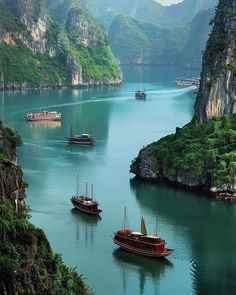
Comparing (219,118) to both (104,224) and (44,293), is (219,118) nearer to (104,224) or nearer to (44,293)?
(104,224)

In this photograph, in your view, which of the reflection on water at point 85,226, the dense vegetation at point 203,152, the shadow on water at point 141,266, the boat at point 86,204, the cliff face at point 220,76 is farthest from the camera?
the cliff face at point 220,76

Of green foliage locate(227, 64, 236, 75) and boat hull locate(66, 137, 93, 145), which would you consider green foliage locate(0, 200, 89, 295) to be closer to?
green foliage locate(227, 64, 236, 75)

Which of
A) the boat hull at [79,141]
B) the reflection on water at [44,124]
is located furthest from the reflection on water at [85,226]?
the reflection on water at [44,124]

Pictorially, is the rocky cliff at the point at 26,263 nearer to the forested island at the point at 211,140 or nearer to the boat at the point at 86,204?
the boat at the point at 86,204

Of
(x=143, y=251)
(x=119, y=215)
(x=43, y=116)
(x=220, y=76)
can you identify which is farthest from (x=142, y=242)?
(x=43, y=116)

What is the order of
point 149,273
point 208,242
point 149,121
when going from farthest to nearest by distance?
point 149,121
point 208,242
point 149,273

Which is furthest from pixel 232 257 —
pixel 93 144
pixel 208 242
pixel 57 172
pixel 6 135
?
pixel 93 144
